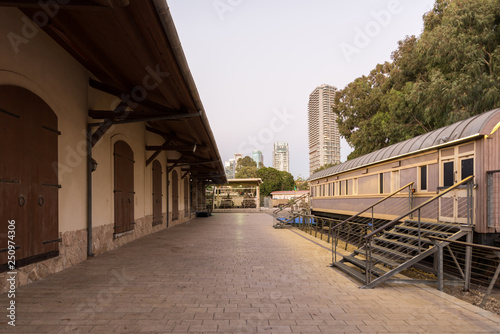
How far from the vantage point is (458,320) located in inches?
140

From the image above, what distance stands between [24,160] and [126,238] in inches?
195

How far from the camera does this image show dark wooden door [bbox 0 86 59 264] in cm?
436

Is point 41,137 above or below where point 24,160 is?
above

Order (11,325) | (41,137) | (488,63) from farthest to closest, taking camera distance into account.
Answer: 1. (488,63)
2. (41,137)
3. (11,325)

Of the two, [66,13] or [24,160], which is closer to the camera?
[66,13]

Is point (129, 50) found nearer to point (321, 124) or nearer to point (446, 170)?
point (446, 170)

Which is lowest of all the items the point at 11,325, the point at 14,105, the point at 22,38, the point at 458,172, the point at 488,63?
the point at 11,325

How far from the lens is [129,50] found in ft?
15.3

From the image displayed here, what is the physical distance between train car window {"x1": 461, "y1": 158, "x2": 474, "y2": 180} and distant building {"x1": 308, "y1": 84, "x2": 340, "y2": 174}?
79.7 feet

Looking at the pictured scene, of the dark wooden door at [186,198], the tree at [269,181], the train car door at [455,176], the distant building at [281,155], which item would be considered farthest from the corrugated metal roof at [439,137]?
the distant building at [281,155]

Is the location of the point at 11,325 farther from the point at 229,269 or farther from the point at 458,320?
the point at 458,320

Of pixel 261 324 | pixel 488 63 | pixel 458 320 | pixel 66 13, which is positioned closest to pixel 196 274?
pixel 261 324

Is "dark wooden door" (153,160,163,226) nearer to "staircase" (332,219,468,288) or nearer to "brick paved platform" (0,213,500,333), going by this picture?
"brick paved platform" (0,213,500,333)

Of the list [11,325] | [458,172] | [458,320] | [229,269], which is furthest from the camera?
[458,172]
